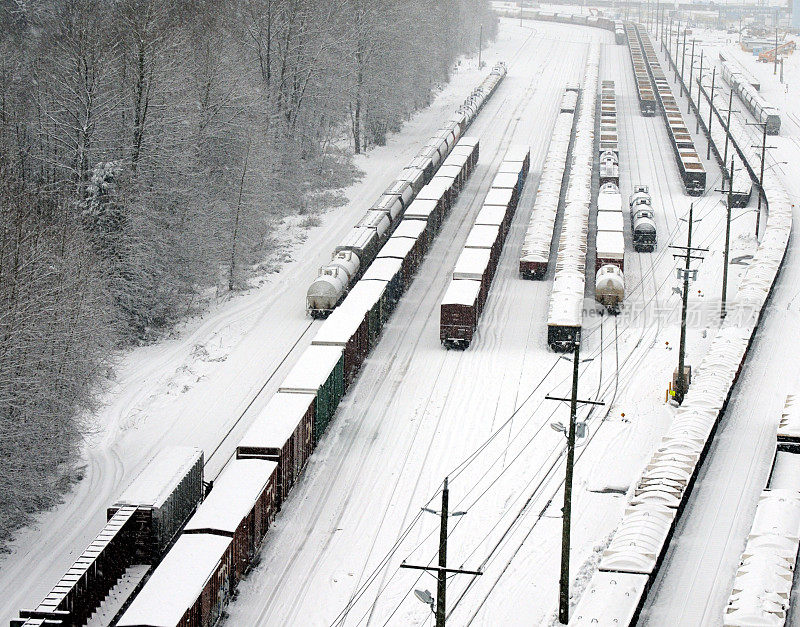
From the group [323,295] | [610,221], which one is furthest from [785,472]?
[610,221]

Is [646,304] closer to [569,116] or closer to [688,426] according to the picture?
[688,426]

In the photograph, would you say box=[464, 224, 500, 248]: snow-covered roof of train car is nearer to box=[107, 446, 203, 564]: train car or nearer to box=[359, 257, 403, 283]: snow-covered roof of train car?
box=[359, 257, 403, 283]: snow-covered roof of train car

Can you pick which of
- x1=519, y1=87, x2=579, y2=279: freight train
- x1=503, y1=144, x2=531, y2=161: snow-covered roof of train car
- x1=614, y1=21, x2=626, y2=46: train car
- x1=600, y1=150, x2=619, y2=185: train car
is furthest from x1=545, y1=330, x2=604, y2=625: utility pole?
x1=614, y1=21, x2=626, y2=46: train car

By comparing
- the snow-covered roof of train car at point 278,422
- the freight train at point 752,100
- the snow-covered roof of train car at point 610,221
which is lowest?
the snow-covered roof of train car at point 278,422

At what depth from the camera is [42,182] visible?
57.0m

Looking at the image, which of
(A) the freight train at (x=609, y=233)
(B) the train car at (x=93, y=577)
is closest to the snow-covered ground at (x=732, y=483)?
(A) the freight train at (x=609, y=233)

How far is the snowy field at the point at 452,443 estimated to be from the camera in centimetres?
3297

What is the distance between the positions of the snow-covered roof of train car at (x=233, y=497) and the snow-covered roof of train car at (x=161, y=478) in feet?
4.70

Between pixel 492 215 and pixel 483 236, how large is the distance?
4860 millimetres

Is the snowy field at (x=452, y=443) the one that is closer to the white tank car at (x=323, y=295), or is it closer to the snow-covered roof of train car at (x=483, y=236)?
the white tank car at (x=323, y=295)

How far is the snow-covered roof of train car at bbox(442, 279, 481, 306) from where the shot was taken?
52.1 m

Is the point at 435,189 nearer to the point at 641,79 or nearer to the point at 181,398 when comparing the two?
the point at 181,398

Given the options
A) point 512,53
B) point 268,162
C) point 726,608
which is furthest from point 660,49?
point 726,608

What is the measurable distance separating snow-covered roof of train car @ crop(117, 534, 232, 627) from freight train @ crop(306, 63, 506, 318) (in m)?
26.2
